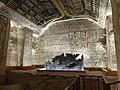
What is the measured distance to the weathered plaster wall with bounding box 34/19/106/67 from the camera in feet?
27.7

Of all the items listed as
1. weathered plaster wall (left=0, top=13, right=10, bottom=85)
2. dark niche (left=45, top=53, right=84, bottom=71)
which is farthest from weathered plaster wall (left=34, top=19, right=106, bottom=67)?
weathered plaster wall (left=0, top=13, right=10, bottom=85)

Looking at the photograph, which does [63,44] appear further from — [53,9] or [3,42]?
[3,42]

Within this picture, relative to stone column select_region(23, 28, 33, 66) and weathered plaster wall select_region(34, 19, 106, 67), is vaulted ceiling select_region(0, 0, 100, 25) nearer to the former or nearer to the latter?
weathered plaster wall select_region(34, 19, 106, 67)

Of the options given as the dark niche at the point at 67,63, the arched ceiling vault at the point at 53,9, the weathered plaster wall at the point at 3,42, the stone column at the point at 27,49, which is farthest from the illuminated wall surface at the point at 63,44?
the dark niche at the point at 67,63

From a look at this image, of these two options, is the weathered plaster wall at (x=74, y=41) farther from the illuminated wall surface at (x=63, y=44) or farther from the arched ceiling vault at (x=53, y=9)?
the arched ceiling vault at (x=53, y=9)

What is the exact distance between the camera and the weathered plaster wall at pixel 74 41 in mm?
8441

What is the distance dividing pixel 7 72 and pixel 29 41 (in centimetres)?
301

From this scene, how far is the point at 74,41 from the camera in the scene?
9102 mm

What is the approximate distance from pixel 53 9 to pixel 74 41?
2.86m

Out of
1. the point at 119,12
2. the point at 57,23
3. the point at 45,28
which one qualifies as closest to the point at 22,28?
the point at 45,28

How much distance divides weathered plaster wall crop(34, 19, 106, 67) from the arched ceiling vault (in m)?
0.69

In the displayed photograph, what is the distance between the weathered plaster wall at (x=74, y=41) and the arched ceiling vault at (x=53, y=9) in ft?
2.26

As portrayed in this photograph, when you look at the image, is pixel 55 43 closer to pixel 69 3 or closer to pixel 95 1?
pixel 69 3

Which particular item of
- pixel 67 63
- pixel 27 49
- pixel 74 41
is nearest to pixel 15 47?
pixel 27 49
